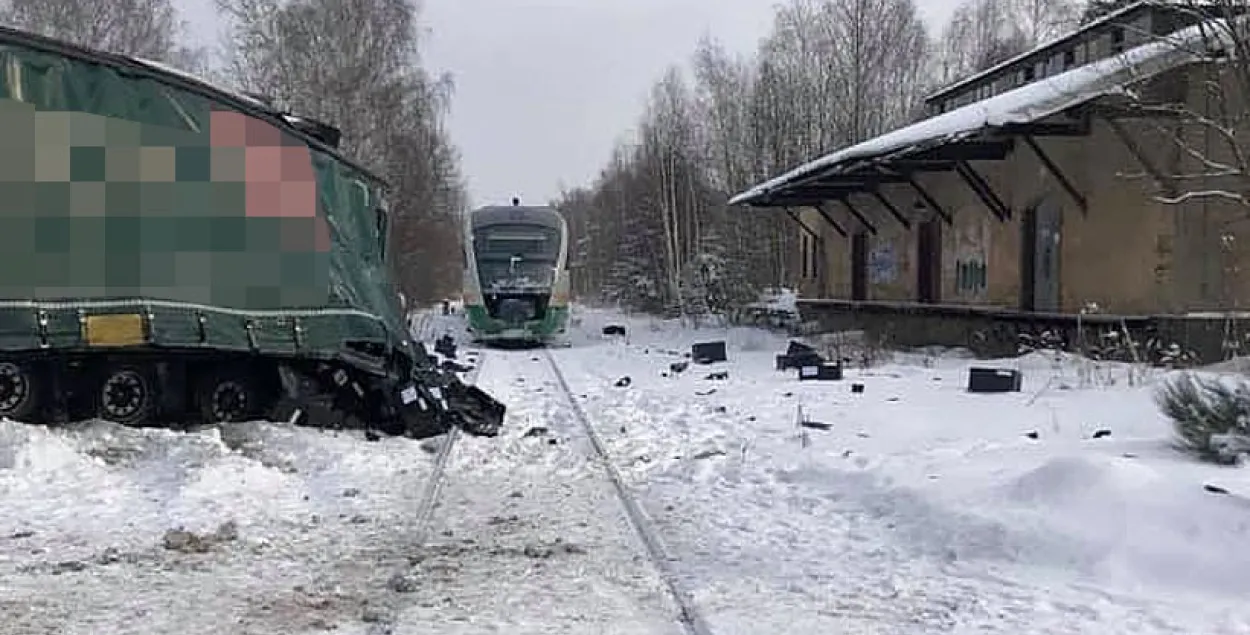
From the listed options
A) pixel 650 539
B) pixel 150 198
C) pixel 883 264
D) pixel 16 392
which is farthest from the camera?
pixel 883 264

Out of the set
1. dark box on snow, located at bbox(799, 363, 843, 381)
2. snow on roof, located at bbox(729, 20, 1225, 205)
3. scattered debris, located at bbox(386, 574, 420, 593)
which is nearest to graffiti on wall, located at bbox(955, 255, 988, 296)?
snow on roof, located at bbox(729, 20, 1225, 205)

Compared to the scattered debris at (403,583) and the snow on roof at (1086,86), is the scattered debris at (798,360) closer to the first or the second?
the snow on roof at (1086,86)

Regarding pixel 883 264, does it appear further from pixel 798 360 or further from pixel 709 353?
pixel 798 360

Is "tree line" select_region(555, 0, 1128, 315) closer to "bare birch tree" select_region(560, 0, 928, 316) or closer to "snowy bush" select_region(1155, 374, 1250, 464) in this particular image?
"bare birch tree" select_region(560, 0, 928, 316)

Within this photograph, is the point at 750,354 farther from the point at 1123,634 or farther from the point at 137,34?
the point at 137,34

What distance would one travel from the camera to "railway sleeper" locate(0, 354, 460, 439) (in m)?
11.4

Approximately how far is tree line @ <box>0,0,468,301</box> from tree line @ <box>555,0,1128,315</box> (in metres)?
14.7

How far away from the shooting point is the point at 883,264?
1248 inches

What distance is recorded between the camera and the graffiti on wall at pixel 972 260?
80.4ft

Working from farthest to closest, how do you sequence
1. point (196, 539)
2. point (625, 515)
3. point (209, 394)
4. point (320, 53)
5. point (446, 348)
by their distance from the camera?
point (320, 53) → point (446, 348) → point (209, 394) → point (625, 515) → point (196, 539)

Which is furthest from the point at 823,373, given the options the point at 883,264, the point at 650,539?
the point at 883,264

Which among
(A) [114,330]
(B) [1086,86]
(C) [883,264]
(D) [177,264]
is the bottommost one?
(A) [114,330]

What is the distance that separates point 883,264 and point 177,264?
22746 mm

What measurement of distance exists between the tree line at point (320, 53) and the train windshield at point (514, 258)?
18.4 ft
